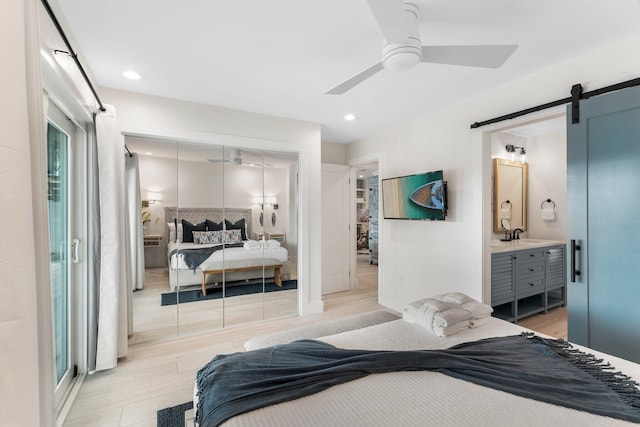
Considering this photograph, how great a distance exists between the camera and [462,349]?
1602mm

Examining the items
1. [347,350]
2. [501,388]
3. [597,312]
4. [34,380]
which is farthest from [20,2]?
[597,312]

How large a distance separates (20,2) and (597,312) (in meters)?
3.49

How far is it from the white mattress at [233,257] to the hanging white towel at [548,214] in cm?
394

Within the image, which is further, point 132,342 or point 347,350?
point 132,342

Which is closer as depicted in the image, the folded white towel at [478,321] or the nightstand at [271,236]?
the folded white towel at [478,321]

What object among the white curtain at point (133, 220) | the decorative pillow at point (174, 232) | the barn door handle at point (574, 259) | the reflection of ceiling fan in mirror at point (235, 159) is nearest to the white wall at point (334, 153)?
the reflection of ceiling fan in mirror at point (235, 159)

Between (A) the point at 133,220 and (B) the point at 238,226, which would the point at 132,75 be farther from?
(B) the point at 238,226

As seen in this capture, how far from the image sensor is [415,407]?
1161mm

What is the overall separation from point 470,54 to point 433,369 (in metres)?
1.75

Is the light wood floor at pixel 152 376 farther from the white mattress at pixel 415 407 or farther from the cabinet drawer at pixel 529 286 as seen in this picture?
the cabinet drawer at pixel 529 286

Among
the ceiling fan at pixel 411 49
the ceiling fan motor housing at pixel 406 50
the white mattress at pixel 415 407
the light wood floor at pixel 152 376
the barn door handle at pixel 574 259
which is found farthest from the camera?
the barn door handle at pixel 574 259

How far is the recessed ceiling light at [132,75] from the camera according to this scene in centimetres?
248

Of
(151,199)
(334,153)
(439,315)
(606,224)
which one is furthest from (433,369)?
(334,153)

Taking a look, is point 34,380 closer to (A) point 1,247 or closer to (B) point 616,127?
(A) point 1,247
